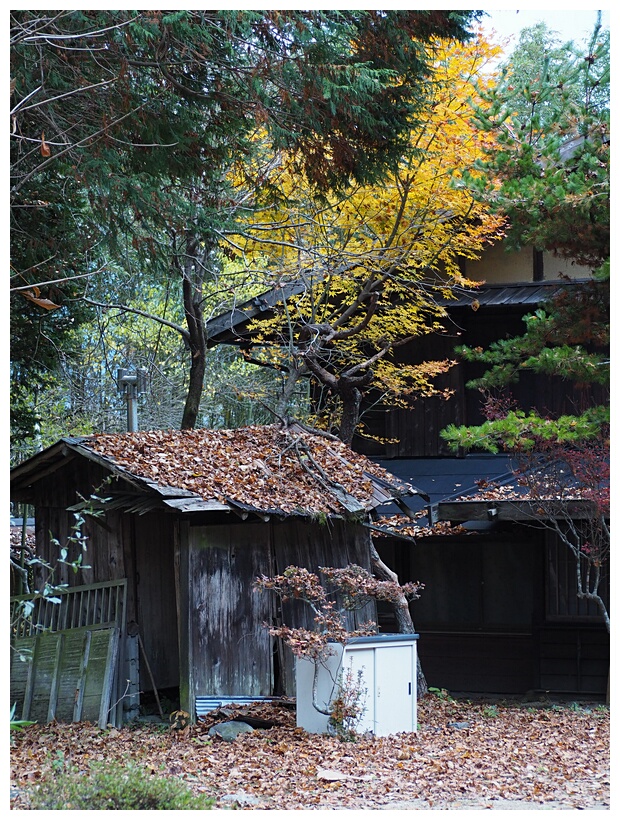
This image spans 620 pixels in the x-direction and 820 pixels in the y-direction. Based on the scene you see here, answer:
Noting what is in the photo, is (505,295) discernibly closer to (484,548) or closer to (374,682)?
(484,548)

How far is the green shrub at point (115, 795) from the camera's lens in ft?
19.8

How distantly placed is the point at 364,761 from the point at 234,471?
3936 millimetres

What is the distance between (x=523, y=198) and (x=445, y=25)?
1975mm

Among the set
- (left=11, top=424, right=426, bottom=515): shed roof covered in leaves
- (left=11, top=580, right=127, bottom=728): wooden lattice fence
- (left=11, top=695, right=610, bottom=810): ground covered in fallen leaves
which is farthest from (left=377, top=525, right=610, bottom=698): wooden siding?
(left=11, top=580, right=127, bottom=728): wooden lattice fence

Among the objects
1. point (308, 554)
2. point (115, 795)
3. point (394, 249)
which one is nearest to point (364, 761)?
point (115, 795)

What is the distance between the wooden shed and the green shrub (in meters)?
3.89

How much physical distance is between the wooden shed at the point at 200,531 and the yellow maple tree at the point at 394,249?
2768 millimetres

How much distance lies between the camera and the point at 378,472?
13.1 meters

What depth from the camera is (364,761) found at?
28.5 feet

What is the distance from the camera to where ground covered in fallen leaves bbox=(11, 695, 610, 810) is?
7359 mm

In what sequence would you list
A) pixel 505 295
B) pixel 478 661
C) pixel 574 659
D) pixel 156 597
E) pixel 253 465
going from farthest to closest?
1. pixel 505 295
2. pixel 478 661
3. pixel 574 659
4. pixel 156 597
5. pixel 253 465

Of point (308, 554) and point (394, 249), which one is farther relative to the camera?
point (394, 249)

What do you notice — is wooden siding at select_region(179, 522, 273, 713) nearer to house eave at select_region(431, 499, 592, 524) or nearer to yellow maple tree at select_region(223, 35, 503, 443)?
house eave at select_region(431, 499, 592, 524)

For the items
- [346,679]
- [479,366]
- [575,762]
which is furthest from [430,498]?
[575,762]
